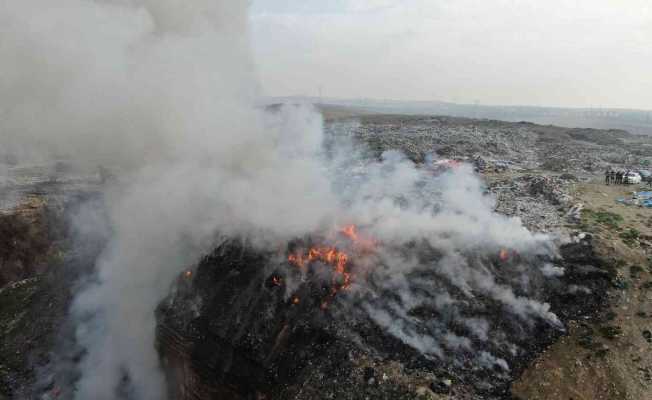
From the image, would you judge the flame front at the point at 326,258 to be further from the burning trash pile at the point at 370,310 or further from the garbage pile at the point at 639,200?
the garbage pile at the point at 639,200

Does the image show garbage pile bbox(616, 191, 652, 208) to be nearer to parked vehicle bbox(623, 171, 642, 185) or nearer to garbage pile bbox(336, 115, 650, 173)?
parked vehicle bbox(623, 171, 642, 185)

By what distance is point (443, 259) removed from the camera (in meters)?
13.4

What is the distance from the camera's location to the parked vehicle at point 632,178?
76.1 ft

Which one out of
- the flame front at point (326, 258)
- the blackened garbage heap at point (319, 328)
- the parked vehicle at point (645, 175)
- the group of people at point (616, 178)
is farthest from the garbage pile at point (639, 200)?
the flame front at point (326, 258)

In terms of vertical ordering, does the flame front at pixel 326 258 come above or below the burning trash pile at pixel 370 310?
above

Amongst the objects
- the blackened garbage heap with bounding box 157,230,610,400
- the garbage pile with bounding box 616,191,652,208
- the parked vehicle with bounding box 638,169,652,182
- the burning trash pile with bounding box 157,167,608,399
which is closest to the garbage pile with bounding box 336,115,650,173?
the parked vehicle with bounding box 638,169,652,182

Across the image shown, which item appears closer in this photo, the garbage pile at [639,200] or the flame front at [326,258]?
the flame front at [326,258]

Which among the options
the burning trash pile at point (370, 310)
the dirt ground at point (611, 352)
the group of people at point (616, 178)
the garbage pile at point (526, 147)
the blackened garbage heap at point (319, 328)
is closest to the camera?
the dirt ground at point (611, 352)

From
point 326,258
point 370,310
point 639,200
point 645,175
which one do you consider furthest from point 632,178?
point 326,258

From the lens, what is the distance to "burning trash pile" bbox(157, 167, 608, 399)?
419 inches

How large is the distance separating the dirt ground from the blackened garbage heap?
0.38m

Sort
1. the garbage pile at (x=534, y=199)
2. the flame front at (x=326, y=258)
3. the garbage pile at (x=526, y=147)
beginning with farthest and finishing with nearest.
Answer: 1. the garbage pile at (x=526, y=147)
2. the garbage pile at (x=534, y=199)
3. the flame front at (x=326, y=258)

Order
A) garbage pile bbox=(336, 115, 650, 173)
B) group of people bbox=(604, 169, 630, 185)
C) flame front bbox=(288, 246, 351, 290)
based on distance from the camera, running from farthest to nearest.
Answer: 1. garbage pile bbox=(336, 115, 650, 173)
2. group of people bbox=(604, 169, 630, 185)
3. flame front bbox=(288, 246, 351, 290)

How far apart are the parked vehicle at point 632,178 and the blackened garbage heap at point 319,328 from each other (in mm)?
12436
